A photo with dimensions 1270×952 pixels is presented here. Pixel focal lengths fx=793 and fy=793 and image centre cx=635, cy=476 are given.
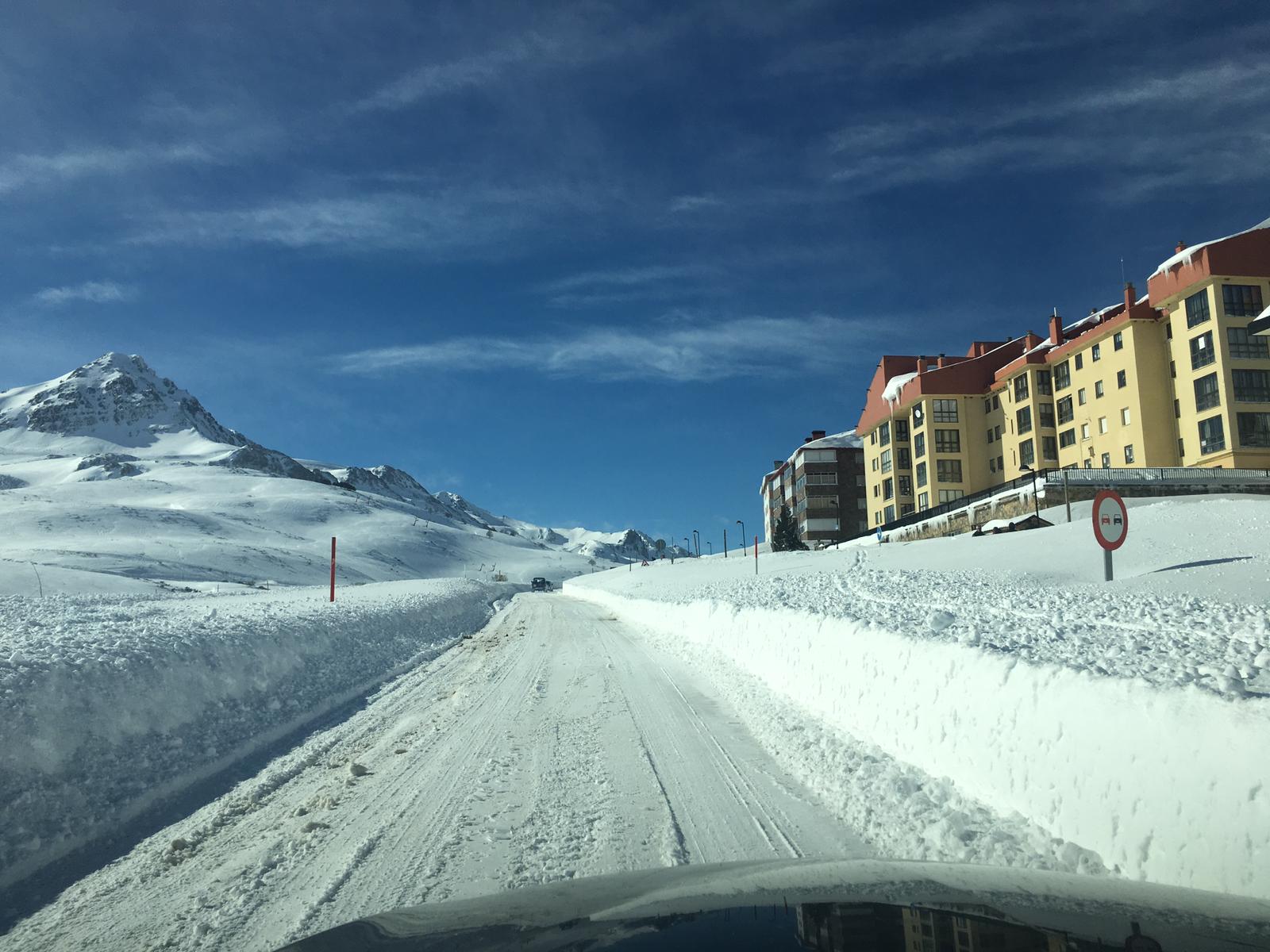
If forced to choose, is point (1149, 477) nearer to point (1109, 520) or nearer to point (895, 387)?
point (895, 387)

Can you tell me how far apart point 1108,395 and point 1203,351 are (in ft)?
20.6

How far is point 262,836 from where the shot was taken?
216 inches

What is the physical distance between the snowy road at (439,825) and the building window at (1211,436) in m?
42.4

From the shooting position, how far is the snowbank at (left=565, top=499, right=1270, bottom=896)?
3748 millimetres

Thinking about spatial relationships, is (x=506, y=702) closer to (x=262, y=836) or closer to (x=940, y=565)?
(x=262, y=836)

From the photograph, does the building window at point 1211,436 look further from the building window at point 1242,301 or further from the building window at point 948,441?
the building window at point 948,441

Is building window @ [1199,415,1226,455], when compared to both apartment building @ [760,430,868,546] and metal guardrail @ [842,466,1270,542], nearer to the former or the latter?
metal guardrail @ [842,466,1270,542]

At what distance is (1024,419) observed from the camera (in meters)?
55.2

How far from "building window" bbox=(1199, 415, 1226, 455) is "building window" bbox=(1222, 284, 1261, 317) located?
5514 mm

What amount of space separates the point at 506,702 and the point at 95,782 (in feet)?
16.6

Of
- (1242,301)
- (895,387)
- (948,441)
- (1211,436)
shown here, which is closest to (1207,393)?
(1211,436)

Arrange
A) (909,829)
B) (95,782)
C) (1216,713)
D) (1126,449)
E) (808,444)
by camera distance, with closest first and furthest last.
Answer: (1216,713) → (909,829) → (95,782) → (1126,449) → (808,444)

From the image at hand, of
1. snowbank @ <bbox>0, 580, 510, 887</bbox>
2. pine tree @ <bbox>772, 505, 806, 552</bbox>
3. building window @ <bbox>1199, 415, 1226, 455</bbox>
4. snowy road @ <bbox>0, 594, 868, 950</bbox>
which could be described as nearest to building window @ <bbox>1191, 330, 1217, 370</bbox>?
building window @ <bbox>1199, 415, 1226, 455</bbox>

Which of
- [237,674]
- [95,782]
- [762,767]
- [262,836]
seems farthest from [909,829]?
[237,674]
